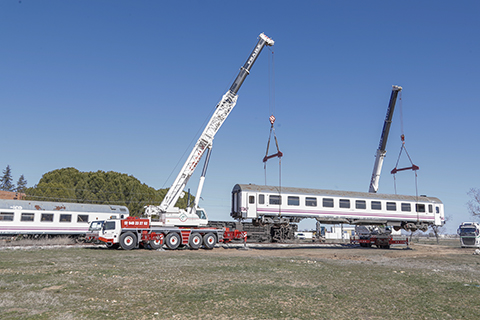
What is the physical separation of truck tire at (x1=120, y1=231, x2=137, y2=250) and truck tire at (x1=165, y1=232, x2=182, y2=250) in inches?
85.8

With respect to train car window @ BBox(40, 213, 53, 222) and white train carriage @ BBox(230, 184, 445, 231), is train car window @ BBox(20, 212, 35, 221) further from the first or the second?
white train carriage @ BBox(230, 184, 445, 231)

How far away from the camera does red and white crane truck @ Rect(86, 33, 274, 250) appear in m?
23.6

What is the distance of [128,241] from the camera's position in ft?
77.3

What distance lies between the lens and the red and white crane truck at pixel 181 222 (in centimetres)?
2359

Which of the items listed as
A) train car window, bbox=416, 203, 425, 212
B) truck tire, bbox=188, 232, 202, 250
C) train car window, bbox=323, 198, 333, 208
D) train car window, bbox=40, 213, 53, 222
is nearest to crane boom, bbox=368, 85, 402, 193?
train car window, bbox=416, 203, 425, 212

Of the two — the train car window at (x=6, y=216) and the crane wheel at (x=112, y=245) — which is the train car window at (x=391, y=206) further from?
the train car window at (x=6, y=216)

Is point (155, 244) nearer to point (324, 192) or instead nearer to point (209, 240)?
point (209, 240)

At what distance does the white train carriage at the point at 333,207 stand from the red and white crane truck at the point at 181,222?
104 inches

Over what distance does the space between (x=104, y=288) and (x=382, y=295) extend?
7.61 metres

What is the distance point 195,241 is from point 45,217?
46.0 ft

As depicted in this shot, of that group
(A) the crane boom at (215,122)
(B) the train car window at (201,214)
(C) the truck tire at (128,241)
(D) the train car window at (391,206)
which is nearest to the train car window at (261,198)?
(B) the train car window at (201,214)

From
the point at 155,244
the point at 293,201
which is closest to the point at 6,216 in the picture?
the point at 155,244

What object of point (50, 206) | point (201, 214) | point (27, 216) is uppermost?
point (50, 206)

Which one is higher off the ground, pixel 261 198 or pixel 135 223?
pixel 261 198
